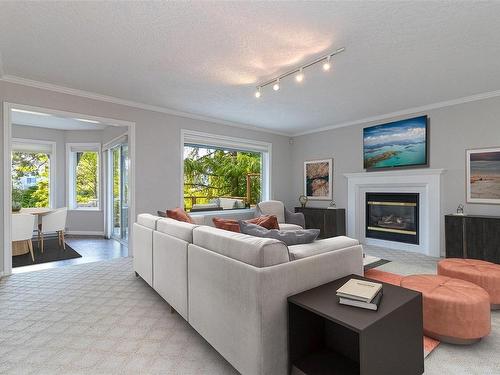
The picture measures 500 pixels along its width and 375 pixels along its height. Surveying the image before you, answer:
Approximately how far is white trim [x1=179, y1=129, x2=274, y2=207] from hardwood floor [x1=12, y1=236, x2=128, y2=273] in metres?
1.48

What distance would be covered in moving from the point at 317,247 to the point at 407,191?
3.90 meters

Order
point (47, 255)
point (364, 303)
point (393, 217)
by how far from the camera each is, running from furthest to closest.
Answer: point (393, 217)
point (47, 255)
point (364, 303)

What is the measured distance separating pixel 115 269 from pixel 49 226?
2031mm

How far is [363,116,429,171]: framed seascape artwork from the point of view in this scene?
15.0 feet

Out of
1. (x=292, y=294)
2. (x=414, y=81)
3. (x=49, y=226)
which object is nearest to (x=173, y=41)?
(x=292, y=294)

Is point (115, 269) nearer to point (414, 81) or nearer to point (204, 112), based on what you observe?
point (204, 112)

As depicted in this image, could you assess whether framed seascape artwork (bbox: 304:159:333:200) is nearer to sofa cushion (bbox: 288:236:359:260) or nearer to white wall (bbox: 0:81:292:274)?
white wall (bbox: 0:81:292:274)

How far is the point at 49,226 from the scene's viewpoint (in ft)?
15.7

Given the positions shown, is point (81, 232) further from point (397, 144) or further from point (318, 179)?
point (397, 144)

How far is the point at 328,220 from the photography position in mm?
5637

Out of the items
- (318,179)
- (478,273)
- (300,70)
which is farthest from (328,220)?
(300,70)

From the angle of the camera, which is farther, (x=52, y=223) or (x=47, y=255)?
(x=52, y=223)

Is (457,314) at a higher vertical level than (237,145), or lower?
lower

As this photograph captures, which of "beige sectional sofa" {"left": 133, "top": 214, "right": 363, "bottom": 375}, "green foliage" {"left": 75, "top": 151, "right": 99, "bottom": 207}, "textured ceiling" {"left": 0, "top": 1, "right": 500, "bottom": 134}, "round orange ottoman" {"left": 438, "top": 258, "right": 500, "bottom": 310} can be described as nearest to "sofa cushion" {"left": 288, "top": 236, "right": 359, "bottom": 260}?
"beige sectional sofa" {"left": 133, "top": 214, "right": 363, "bottom": 375}
